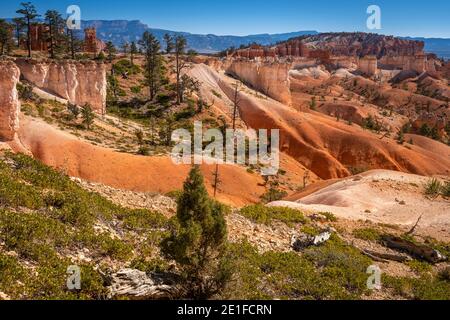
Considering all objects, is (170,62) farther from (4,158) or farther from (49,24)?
(4,158)

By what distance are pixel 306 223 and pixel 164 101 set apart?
3881 centimetres

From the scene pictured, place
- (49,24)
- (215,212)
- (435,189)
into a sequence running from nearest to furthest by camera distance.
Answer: (215,212) → (435,189) → (49,24)

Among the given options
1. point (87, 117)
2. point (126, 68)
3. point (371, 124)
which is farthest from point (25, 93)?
point (371, 124)

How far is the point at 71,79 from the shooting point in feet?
134

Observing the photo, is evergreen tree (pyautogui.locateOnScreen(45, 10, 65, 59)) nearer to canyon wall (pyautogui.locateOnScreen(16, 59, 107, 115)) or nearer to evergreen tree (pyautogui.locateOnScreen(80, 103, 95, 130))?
canyon wall (pyautogui.locateOnScreen(16, 59, 107, 115))

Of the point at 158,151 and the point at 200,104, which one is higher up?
the point at 200,104

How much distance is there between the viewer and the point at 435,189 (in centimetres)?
2825

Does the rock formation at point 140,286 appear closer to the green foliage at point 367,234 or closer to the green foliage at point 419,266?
the green foliage at point 419,266

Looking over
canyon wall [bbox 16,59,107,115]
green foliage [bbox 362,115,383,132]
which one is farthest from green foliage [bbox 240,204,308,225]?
green foliage [bbox 362,115,383,132]

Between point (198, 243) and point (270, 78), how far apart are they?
6046 cm

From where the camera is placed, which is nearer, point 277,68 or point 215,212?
point 215,212

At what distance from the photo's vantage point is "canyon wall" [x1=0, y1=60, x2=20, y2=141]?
24.3m
